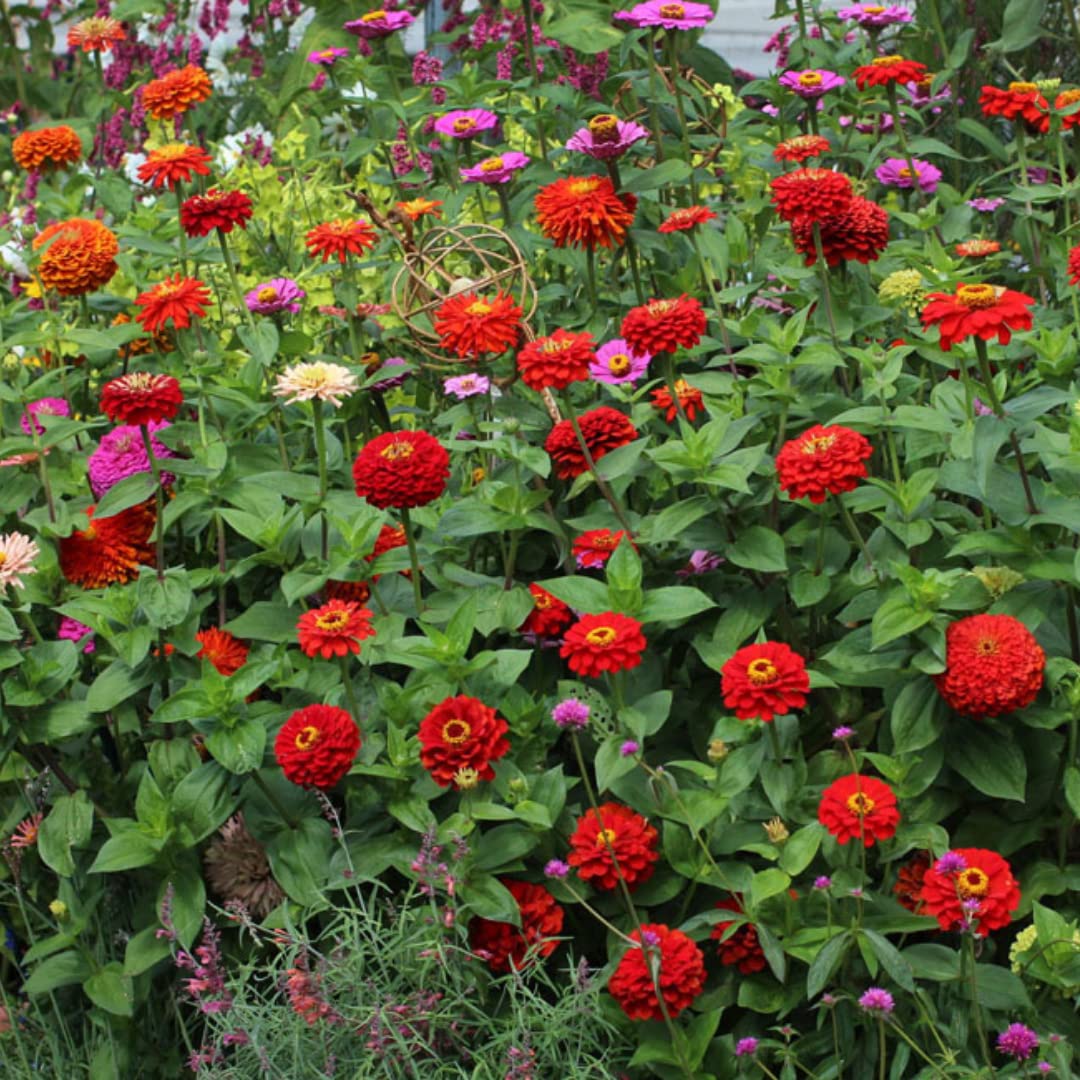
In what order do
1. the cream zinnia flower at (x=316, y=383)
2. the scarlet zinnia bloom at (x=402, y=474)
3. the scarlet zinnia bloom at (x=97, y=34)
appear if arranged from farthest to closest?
the scarlet zinnia bloom at (x=97, y=34)
the cream zinnia flower at (x=316, y=383)
the scarlet zinnia bloom at (x=402, y=474)

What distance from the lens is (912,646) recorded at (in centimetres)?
197

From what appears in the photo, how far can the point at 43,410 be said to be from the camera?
2.57 m

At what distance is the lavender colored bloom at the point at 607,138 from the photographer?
241cm

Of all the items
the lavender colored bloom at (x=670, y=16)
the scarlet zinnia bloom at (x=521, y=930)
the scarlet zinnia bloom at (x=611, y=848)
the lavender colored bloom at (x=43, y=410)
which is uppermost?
the lavender colored bloom at (x=670, y=16)

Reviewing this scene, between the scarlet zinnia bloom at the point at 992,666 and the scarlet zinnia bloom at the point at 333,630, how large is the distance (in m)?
0.70

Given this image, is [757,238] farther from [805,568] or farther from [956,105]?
[805,568]

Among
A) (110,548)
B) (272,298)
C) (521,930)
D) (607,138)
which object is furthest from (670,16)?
(521,930)

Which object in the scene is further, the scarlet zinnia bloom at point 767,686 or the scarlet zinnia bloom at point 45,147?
the scarlet zinnia bloom at point 45,147

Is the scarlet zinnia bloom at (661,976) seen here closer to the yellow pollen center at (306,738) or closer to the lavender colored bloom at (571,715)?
the lavender colored bloom at (571,715)

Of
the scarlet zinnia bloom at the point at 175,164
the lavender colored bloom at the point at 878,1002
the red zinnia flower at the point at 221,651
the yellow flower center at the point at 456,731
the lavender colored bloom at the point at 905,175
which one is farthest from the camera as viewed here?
the lavender colored bloom at the point at 905,175

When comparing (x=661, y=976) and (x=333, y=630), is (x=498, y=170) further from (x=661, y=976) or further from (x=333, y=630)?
(x=661, y=976)

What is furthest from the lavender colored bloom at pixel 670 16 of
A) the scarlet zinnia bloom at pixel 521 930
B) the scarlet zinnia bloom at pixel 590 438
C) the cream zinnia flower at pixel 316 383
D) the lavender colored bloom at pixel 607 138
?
the scarlet zinnia bloom at pixel 521 930

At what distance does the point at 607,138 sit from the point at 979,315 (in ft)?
2.65

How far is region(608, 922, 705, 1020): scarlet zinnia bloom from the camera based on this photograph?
1.81 meters
